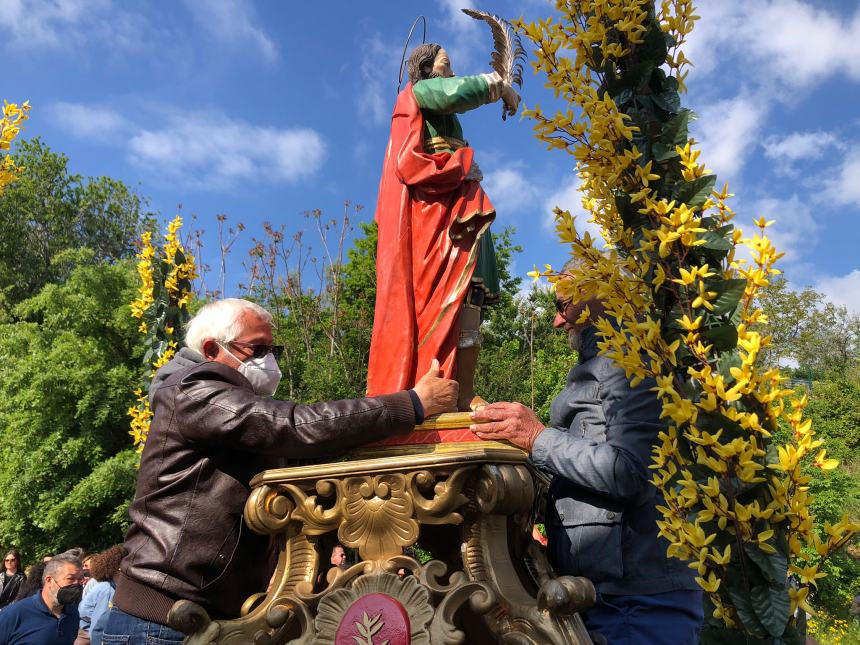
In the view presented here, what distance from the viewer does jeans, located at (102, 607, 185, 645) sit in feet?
6.77

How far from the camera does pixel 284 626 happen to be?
204cm

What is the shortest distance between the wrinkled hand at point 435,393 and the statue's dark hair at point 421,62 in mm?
1740

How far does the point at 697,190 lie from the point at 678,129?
0.69 ft

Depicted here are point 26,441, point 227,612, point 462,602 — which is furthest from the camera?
point 26,441

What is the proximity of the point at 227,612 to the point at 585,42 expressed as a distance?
201cm

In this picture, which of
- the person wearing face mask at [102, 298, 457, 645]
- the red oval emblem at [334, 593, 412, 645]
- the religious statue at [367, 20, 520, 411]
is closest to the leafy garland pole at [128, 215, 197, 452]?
the religious statue at [367, 20, 520, 411]

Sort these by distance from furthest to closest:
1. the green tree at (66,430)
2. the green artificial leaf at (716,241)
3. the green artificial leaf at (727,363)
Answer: the green tree at (66,430) → the green artificial leaf at (716,241) → the green artificial leaf at (727,363)

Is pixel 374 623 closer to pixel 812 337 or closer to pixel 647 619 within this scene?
pixel 647 619

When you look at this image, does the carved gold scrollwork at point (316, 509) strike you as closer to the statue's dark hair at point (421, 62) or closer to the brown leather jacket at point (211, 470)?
the brown leather jacket at point (211, 470)

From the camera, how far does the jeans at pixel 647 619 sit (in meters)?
2.06

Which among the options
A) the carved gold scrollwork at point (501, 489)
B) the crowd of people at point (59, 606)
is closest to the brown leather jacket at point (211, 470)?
the carved gold scrollwork at point (501, 489)

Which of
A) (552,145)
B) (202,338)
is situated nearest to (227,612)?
(202,338)

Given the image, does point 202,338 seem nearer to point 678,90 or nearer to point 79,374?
point 678,90

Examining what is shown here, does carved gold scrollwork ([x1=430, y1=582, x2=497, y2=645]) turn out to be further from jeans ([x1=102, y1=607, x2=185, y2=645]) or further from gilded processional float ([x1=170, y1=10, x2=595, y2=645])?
jeans ([x1=102, y1=607, x2=185, y2=645])
